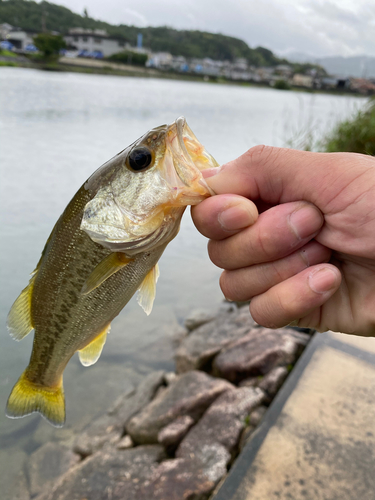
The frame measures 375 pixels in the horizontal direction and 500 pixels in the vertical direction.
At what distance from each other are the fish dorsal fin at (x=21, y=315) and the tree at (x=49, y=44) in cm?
5270

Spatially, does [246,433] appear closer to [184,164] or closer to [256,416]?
[256,416]

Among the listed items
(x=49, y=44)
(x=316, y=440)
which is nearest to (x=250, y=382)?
(x=316, y=440)

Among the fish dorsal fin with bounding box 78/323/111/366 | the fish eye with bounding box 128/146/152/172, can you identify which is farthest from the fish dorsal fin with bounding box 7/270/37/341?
the fish eye with bounding box 128/146/152/172

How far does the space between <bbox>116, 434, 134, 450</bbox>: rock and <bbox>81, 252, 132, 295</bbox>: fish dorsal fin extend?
2933 mm

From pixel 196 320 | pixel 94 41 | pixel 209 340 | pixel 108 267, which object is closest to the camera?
pixel 108 267

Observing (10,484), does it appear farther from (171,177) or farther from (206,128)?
(206,128)

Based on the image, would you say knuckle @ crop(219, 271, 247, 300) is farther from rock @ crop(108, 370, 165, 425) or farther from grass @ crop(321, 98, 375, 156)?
grass @ crop(321, 98, 375, 156)

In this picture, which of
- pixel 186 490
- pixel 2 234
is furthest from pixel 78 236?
pixel 2 234

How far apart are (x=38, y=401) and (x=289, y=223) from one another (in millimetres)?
1772

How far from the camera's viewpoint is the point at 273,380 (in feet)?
12.2

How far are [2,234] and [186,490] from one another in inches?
295

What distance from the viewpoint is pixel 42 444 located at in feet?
14.8

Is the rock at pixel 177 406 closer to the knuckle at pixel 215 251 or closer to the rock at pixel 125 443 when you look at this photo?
the rock at pixel 125 443

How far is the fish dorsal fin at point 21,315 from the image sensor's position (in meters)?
1.87
